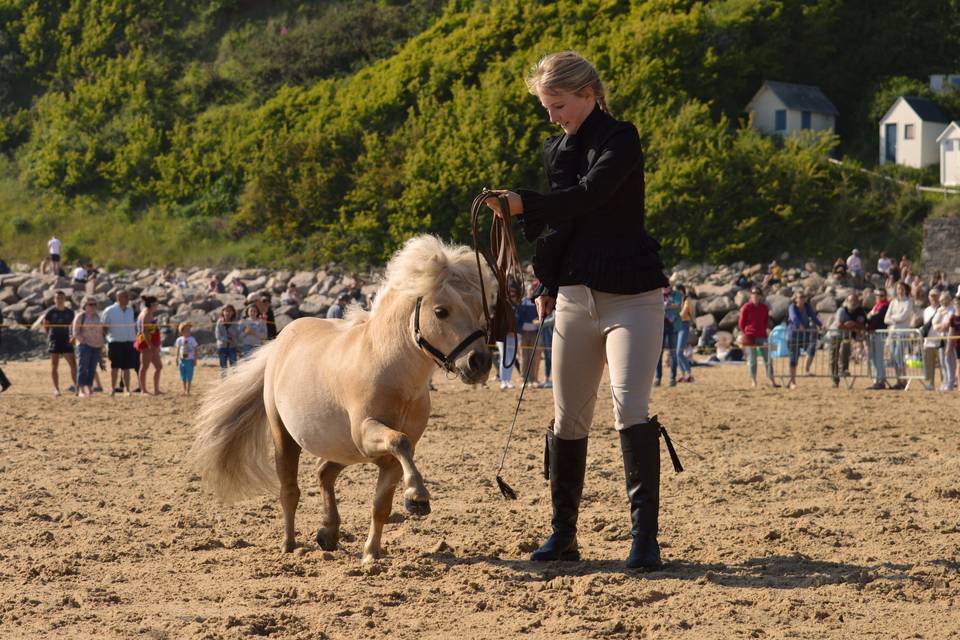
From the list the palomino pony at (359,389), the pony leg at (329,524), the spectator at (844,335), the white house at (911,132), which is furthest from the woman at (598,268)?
the white house at (911,132)

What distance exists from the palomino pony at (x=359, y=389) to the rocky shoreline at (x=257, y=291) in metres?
23.6

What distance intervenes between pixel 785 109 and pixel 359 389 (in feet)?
135

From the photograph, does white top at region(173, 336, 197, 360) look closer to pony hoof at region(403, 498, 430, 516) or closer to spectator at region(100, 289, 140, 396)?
spectator at region(100, 289, 140, 396)

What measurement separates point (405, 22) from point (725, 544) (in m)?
48.4

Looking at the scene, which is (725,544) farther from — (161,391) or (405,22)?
(405,22)

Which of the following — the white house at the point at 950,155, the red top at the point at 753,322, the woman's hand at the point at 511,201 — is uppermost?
the white house at the point at 950,155

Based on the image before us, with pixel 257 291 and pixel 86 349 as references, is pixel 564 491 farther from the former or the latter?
pixel 257 291

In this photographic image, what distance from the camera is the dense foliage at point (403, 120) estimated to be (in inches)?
1612

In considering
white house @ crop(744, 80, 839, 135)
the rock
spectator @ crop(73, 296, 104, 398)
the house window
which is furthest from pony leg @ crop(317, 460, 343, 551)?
the house window

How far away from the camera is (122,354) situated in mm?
18375

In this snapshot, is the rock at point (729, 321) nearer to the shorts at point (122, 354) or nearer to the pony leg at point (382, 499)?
the shorts at point (122, 354)

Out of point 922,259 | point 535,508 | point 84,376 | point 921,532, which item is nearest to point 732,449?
point 535,508

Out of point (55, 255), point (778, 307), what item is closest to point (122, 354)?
point (778, 307)

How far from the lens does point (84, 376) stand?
18.4m
